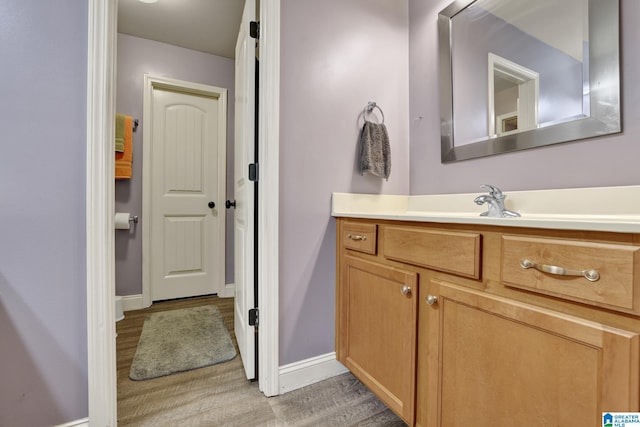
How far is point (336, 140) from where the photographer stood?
1519mm

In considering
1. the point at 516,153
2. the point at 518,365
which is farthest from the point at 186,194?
the point at 518,365

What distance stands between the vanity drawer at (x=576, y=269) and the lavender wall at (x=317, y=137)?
90 centimetres

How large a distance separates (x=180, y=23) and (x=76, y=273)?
87.4 inches

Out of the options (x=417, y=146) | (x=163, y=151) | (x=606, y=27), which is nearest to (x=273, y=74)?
(x=417, y=146)

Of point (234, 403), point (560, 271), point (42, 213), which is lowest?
point (234, 403)

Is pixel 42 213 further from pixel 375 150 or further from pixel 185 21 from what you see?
pixel 185 21

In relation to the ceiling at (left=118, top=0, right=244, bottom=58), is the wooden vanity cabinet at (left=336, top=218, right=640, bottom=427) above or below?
below

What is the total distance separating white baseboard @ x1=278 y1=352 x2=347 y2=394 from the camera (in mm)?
1371

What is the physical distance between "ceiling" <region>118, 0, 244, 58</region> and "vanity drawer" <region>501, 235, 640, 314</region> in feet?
8.13

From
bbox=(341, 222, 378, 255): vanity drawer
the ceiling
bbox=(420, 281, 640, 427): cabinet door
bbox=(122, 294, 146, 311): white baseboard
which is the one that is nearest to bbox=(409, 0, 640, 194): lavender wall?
bbox=(341, 222, 378, 255): vanity drawer

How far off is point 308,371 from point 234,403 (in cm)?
37

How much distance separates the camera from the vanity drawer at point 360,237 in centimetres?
120

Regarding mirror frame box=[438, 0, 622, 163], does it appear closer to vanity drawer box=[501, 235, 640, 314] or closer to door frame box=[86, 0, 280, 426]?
vanity drawer box=[501, 235, 640, 314]

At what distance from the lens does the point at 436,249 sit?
91 cm
